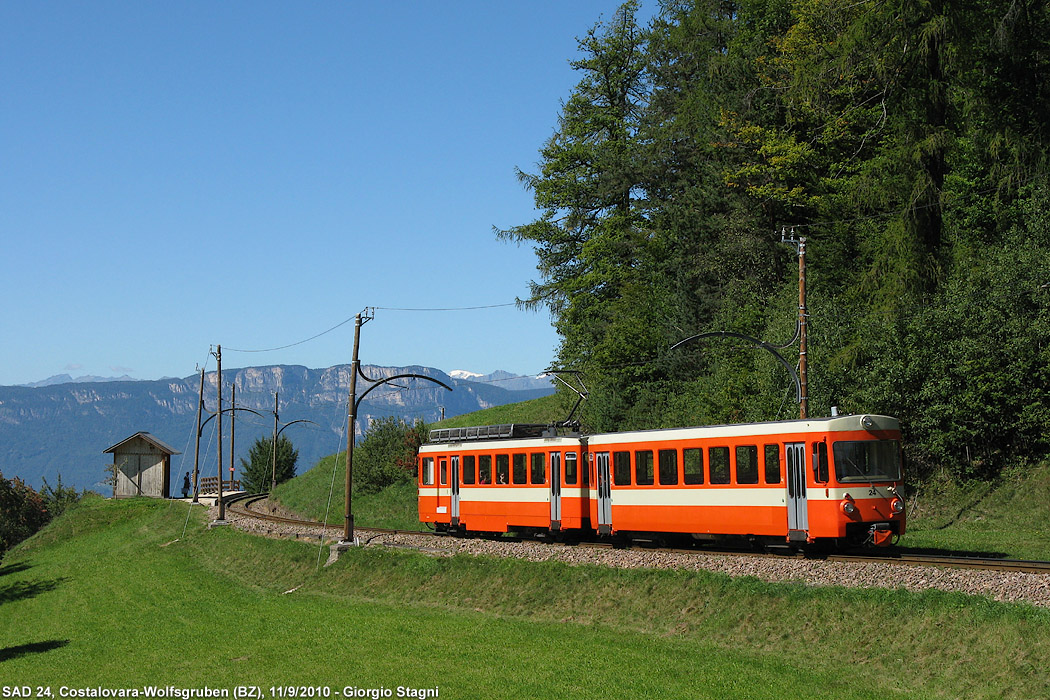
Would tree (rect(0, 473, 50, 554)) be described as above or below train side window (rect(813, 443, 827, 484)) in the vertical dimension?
below

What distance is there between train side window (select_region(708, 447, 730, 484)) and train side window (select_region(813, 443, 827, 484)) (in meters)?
2.53

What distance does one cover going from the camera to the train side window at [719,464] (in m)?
23.2

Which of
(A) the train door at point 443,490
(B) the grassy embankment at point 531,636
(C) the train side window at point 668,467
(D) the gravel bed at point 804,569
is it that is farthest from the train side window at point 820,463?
(A) the train door at point 443,490

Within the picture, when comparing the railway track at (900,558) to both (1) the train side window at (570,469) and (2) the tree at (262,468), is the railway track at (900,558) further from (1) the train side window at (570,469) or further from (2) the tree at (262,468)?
(2) the tree at (262,468)

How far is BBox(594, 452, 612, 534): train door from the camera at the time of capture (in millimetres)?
26812

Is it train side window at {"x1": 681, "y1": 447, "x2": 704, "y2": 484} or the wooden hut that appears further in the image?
the wooden hut

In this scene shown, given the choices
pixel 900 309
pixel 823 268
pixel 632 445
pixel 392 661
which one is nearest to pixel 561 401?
pixel 823 268

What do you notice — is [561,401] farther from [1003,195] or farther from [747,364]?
[1003,195]

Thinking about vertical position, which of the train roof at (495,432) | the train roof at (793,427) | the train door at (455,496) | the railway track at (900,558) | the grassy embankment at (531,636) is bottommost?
the grassy embankment at (531,636)

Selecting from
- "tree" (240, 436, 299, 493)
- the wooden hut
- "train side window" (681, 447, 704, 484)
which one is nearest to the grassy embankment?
"train side window" (681, 447, 704, 484)

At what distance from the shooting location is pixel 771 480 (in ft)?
72.5

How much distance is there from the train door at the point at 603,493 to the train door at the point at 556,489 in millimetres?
1629

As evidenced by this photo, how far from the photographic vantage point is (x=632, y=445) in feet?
85.0

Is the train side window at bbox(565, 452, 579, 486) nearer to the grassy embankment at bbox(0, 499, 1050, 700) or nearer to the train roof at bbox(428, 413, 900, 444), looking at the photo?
the train roof at bbox(428, 413, 900, 444)
